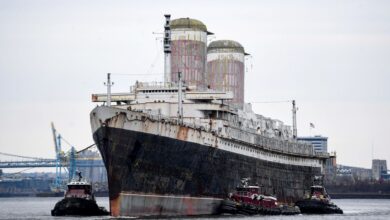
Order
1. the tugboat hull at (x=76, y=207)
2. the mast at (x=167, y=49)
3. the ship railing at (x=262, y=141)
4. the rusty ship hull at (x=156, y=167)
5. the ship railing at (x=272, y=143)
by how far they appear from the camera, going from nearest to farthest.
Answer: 1. the rusty ship hull at (x=156, y=167)
2. the ship railing at (x=262, y=141)
3. the tugboat hull at (x=76, y=207)
4. the mast at (x=167, y=49)
5. the ship railing at (x=272, y=143)

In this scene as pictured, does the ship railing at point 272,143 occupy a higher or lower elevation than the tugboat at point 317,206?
higher

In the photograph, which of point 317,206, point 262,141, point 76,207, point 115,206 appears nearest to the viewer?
point 115,206

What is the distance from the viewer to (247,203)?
8700 cm

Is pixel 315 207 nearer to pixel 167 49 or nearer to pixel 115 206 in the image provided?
pixel 167 49

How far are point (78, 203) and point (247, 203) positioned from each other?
15091 mm

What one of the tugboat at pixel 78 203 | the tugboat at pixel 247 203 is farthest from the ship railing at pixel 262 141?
the tugboat at pixel 78 203

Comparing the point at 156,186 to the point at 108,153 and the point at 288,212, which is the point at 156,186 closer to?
the point at 108,153

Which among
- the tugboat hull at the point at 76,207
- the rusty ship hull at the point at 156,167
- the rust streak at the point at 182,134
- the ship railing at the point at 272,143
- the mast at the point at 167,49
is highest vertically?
the mast at the point at 167,49

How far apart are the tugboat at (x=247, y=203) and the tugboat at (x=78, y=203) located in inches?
469

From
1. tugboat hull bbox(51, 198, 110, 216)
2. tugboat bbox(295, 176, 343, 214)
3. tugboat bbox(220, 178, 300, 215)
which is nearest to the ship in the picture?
tugboat bbox(220, 178, 300, 215)

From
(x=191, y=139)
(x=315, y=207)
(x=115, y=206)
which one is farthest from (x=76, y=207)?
(x=315, y=207)

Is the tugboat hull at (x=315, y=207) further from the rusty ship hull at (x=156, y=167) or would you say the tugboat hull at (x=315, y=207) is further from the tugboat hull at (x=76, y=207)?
the tugboat hull at (x=76, y=207)

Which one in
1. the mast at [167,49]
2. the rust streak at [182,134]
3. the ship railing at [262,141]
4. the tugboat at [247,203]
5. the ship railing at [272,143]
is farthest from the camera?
the ship railing at [272,143]

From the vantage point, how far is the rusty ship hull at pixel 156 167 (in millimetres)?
79125
